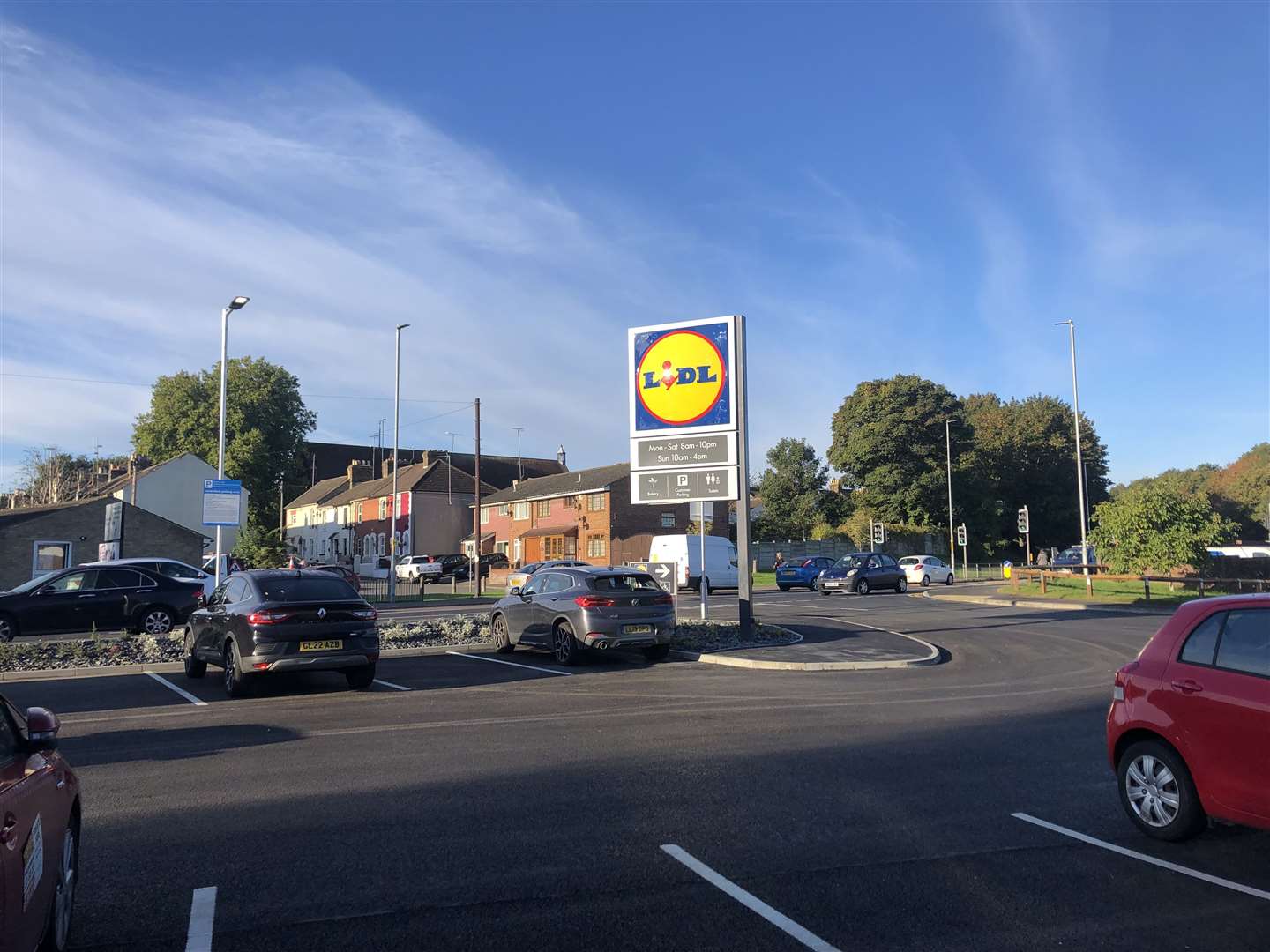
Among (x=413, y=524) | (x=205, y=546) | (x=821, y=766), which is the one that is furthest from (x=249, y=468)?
(x=821, y=766)

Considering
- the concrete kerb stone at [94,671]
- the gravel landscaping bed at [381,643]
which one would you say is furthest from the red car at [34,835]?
the gravel landscaping bed at [381,643]

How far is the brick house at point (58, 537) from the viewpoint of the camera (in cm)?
3816

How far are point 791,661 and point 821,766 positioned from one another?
25.3ft

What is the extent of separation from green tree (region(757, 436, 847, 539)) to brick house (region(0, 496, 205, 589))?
44.4 meters

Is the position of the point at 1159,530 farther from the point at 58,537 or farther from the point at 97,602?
the point at 58,537

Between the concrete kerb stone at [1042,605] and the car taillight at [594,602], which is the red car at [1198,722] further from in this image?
the concrete kerb stone at [1042,605]

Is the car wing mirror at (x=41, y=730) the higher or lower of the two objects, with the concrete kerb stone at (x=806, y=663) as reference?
higher

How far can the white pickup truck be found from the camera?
5581cm

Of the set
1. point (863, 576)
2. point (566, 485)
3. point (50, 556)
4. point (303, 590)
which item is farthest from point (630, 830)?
point (566, 485)

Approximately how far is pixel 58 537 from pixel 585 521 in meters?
28.3

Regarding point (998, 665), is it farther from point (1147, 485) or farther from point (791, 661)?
point (1147, 485)

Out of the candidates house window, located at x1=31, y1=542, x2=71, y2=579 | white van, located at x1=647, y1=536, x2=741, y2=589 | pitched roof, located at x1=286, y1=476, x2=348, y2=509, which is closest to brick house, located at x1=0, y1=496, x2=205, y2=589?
house window, located at x1=31, y1=542, x2=71, y2=579

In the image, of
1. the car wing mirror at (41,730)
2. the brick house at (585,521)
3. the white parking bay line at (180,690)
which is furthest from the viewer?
the brick house at (585,521)

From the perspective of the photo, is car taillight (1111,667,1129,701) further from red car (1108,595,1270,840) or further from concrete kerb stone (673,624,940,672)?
concrete kerb stone (673,624,940,672)
